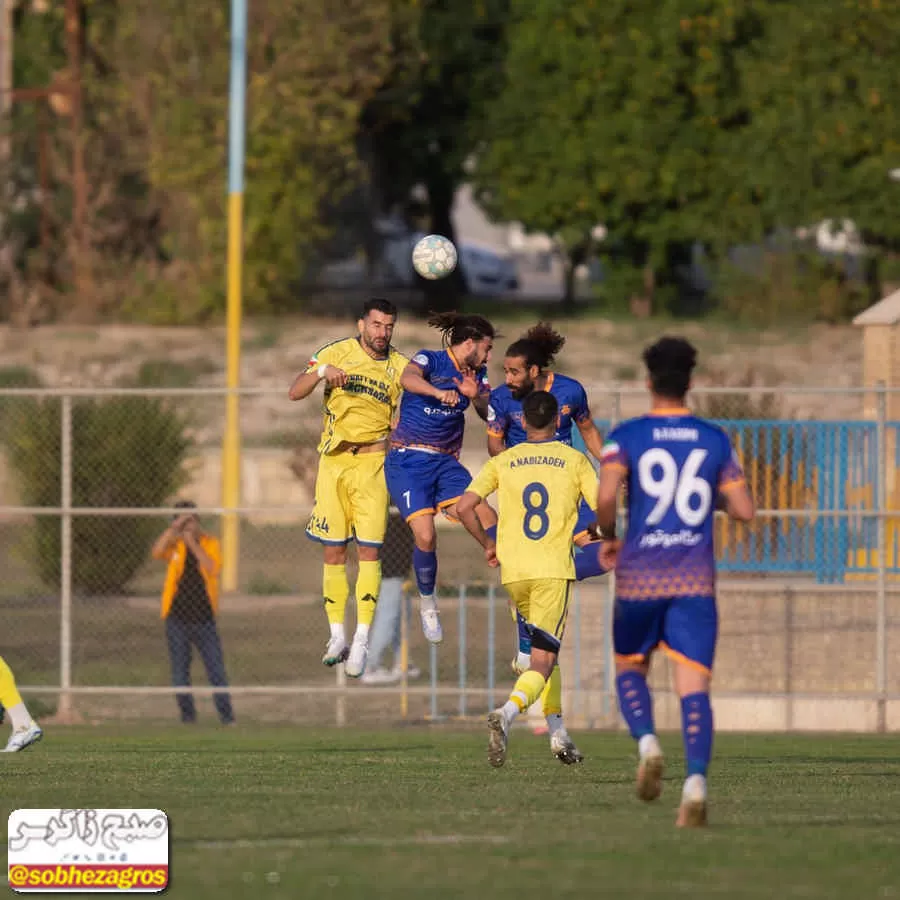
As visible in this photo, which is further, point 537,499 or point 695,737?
point 537,499

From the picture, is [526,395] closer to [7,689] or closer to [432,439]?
[432,439]

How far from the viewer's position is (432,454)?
46.4 ft

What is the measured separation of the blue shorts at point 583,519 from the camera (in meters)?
12.7

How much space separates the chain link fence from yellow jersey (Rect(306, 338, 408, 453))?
141 inches

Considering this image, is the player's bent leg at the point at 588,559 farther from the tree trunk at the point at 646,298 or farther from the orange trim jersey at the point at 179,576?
the tree trunk at the point at 646,298

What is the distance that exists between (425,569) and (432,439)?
877mm

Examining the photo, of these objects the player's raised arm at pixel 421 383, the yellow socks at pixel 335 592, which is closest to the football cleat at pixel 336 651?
the yellow socks at pixel 335 592

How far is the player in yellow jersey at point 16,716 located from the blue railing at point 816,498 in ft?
26.1

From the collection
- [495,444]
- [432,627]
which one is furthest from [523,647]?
[432,627]

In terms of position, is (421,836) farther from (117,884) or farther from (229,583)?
(229,583)

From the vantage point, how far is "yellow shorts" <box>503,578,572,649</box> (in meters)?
11.8

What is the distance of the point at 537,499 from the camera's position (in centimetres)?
1168

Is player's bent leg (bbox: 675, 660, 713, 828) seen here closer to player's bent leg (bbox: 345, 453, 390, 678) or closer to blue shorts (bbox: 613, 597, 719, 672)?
blue shorts (bbox: 613, 597, 719, 672)

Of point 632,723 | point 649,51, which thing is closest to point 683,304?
point 649,51
